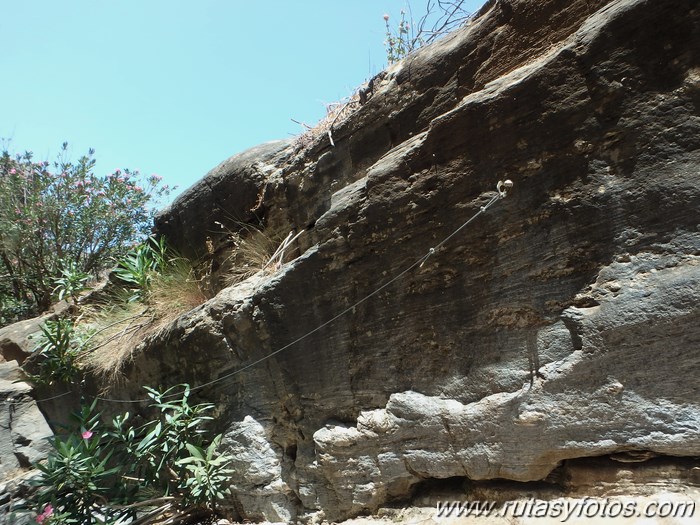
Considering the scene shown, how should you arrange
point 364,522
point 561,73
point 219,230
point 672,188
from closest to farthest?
point 672,188, point 561,73, point 364,522, point 219,230

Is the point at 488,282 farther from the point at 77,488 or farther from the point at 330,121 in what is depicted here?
the point at 77,488

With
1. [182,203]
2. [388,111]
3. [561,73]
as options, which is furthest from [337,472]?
[182,203]

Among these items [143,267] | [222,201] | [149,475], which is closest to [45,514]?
[149,475]

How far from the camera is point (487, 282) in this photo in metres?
3.27

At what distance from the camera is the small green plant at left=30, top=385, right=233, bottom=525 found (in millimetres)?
4766

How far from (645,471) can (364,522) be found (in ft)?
6.08

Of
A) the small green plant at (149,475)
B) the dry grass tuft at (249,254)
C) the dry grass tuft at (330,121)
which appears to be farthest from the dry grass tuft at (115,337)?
the dry grass tuft at (330,121)

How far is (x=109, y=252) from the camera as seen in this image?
1066 cm

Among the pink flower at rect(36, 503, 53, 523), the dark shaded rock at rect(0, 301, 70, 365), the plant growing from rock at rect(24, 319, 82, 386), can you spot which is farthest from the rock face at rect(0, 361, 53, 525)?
the pink flower at rect(36, 503, 53, 523)

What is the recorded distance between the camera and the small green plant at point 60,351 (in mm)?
6707

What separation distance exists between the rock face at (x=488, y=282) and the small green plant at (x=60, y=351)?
2.58 metres

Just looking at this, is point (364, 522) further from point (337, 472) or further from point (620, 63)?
point (620, 63)

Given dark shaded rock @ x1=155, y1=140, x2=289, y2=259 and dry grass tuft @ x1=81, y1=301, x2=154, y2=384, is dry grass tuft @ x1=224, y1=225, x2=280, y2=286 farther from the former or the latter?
dry grass tuft @ x1=81, y1=301, x2=154, y2=384

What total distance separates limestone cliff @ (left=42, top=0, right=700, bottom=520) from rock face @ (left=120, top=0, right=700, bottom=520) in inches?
0.4
